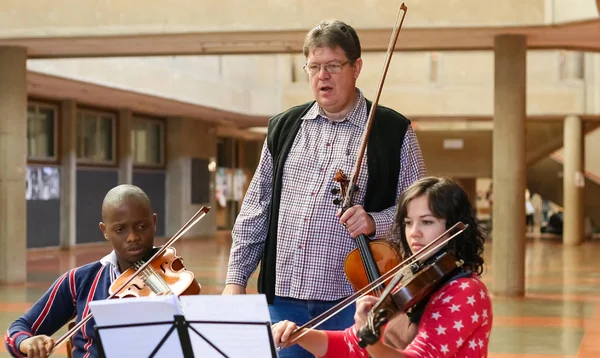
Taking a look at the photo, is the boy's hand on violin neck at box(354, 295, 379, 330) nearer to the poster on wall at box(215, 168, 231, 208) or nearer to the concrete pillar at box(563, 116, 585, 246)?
the concrete pillar at box(563, 116, 585, 246)

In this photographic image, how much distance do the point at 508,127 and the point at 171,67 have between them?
30.3ft

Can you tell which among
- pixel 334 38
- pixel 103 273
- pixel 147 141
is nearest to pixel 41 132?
pixel 147 141

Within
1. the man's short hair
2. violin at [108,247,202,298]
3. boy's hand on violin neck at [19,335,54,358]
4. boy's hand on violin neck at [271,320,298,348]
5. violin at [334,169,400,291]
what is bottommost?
boy's hand on violin neck at [19,335,54,358]

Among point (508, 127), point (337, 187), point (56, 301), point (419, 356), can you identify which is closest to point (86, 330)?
point (56, 301)

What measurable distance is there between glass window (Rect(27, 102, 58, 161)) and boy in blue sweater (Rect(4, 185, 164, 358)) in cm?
1642

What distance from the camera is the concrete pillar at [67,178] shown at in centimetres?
2041

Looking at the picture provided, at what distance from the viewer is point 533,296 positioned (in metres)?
12.0

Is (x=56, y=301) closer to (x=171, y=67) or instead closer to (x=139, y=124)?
(x=171, y=67)

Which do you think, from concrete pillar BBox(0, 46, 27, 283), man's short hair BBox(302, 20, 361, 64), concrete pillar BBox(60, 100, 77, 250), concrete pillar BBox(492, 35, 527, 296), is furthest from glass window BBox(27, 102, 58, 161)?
man's short hair BBox(302, 20, 361, 64)

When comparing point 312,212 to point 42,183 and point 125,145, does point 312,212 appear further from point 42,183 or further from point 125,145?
point 125,145

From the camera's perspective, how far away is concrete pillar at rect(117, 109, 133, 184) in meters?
22.5

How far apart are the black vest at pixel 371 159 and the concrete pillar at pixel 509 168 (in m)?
8.68

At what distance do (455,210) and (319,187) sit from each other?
2.76 ft

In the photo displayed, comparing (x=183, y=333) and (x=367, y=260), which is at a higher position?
(x=367, y=260)
